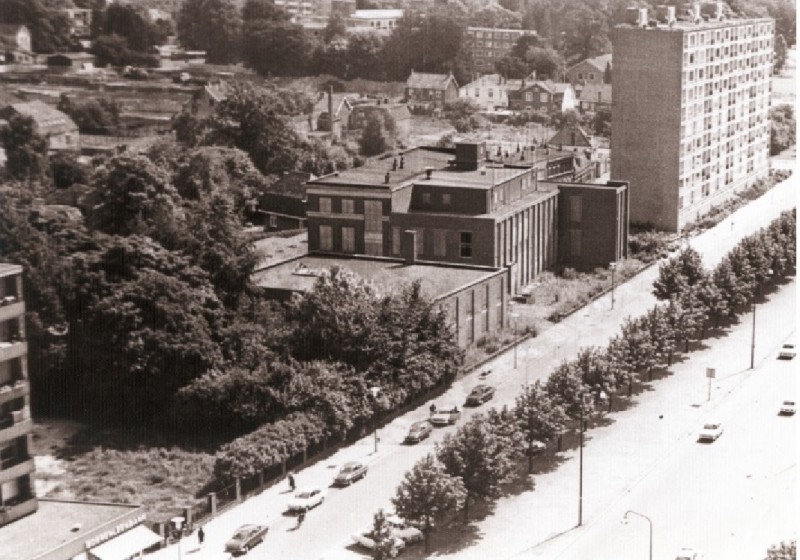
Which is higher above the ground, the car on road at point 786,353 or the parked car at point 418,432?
the car on road at point 786,353

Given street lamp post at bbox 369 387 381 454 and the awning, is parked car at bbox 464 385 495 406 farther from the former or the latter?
the awning

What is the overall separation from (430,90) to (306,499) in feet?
248

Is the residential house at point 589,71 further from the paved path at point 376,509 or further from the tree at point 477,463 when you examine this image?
the tree at point 477,463

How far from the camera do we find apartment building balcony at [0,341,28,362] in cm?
3238

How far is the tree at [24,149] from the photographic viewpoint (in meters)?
68.2

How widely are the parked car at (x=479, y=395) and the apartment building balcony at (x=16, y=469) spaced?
14647 mm

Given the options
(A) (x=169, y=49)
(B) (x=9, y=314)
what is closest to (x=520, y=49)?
(A) (x=169, y=49)

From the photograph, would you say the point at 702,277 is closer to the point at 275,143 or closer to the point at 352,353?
the point at 352,353

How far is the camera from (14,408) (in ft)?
106

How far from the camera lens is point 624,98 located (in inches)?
2682

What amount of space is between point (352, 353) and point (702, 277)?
17.7 metres

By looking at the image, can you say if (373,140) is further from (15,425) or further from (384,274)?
(15,425)

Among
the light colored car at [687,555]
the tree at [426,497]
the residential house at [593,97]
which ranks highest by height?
the residential house at [593,97]

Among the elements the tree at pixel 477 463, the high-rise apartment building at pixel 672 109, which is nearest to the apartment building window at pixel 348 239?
the high-rise apartment building at pixel 672 109
